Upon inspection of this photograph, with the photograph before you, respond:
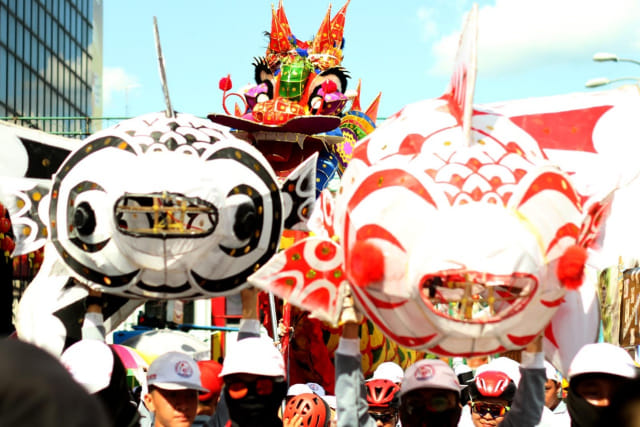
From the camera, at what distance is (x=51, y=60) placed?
39.4 metres

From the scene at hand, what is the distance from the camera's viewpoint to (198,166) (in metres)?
4.49

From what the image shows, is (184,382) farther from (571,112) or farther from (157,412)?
(571,112)

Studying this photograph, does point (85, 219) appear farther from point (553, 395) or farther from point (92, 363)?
point (553, 395)

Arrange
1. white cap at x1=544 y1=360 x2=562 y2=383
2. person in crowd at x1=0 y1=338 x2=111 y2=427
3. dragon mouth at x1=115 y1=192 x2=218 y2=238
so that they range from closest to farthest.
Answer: person in crowd at x1=0 y1=338 x2=111 y2=427
dragon mouth at x1=115 y1=192 x2=218 y2=238
white cap at x1=544 y1=360 x2=562 y2=383

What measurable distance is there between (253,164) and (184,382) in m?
1.06

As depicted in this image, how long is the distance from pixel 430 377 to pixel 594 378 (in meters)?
0.72

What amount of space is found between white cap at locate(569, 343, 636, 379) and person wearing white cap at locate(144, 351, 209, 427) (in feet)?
5.66

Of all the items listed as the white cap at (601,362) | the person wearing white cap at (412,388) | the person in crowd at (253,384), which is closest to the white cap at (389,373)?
the person wearing white cap at (412,388)

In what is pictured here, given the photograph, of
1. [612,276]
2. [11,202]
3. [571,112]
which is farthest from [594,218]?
[612,276]

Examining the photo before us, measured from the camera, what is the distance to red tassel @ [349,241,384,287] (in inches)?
147

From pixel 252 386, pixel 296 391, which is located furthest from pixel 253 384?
pixel 296 391

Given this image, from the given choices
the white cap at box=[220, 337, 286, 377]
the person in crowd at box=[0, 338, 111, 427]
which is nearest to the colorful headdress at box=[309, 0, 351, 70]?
the white cap at box=[220, 337, 286, 377]

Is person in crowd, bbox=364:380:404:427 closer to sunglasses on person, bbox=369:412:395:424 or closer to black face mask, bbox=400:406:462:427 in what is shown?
sunglasses on person, bbox=369:412:395:424

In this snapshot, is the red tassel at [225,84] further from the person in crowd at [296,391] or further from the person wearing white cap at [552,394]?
the person wearing white cap at [552,394]
